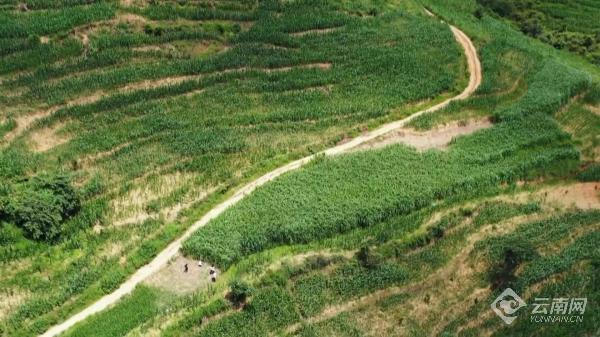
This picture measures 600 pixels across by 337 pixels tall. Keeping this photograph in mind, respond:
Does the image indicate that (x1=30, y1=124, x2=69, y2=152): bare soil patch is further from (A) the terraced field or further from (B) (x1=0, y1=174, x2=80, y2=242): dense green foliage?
(B) (x1=0, y1=174, x2=80, y2=242): dense green foliage

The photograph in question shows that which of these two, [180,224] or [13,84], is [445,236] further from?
[13,84]

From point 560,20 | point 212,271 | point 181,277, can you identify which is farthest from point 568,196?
point 560,20

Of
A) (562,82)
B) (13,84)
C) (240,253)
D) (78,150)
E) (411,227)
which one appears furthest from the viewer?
(562,82)

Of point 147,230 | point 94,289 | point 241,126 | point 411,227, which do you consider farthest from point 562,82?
point 94,289

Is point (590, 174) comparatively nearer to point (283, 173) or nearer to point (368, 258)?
point (368, 258)

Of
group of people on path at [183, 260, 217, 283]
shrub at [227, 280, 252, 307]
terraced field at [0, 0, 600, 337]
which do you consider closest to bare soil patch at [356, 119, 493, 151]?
terraced field at [0, 0, 600, 337]

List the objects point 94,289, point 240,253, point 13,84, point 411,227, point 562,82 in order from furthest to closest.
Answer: point 562,82 → point 13,84 → point 411,227 → point 240,253 → point 94,289

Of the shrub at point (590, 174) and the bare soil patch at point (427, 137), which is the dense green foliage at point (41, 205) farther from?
the shrub at point (590, 174)
